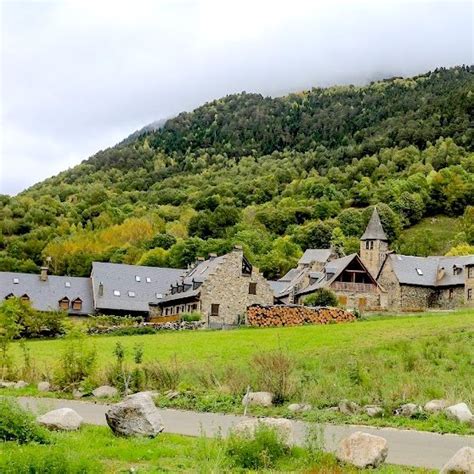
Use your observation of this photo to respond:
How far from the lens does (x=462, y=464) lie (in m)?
9.84

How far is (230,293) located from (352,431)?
4615 centimetres

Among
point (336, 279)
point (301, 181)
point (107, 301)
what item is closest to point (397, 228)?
point (301, 181)

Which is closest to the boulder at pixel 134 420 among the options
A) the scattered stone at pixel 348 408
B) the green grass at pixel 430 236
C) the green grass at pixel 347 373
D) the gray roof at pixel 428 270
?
the green grass at pixel 347 373

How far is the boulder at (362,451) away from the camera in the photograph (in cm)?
1117

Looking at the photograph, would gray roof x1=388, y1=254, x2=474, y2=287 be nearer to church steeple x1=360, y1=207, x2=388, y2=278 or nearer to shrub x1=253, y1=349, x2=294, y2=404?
church steeple x1=360, y1=207, x2=388, y2=278

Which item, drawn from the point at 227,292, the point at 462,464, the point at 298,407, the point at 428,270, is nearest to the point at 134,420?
the point at 298,407

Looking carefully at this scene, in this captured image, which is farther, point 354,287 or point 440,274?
point 440,274

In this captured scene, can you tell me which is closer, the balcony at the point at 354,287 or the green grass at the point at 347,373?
the green grass at the point at 347,373

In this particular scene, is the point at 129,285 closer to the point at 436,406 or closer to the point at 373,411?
the point at 373,411

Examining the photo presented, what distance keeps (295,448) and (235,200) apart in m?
152

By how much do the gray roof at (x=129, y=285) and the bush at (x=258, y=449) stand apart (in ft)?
197

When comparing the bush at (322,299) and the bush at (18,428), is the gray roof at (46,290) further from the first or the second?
the bush at (18,428)

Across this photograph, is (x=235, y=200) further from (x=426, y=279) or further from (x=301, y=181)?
(x=426, y=279)

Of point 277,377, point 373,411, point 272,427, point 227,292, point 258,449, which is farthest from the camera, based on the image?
point 227,292
